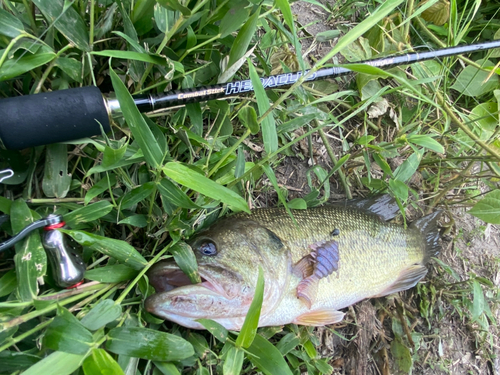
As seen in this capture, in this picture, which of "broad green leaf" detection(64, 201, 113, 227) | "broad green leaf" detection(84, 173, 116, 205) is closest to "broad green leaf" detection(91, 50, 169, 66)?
"broad green leaf" detection(84, 173, 116, 205)

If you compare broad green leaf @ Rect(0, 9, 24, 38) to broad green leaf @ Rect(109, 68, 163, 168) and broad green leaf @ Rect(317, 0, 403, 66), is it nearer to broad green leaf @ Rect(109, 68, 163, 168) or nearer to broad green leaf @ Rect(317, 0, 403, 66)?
broad green leaf @ Rect(109, 68, 163, 168)

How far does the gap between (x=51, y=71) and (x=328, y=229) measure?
174cm

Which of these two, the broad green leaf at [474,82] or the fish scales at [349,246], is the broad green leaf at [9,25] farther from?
the broad green leaf at [474,82]

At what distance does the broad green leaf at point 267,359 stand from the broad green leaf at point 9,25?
170 cm

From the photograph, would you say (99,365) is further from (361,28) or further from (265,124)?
(361,28)

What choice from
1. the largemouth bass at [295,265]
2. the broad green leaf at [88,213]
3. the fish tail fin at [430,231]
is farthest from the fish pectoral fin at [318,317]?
the broad green leaf at [88,213]

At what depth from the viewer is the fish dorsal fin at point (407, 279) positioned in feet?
8.02

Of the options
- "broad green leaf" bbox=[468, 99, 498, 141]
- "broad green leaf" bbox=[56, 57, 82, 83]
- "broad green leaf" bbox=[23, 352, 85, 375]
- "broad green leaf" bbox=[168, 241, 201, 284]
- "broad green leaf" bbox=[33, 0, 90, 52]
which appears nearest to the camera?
"broad green leaf" bbox=[23, 352, 85, 375]

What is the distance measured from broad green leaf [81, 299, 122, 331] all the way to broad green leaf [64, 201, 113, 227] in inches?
15.0

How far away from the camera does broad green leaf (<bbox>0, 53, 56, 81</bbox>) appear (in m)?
1.37

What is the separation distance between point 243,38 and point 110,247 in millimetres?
1144

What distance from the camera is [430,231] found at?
2646mm

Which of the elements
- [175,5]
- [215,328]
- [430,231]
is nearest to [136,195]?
[215,328]

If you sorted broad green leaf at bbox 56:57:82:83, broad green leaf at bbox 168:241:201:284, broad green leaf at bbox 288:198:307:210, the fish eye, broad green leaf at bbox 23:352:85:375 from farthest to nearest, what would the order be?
broad green leaf at bbox 288:198:307:210
the fish eye
broad green leaf at bbox 168:241:201:284
broad green leaf at bbox 56:57:82:83
broad green leaf at bbox 23:352:85:375
